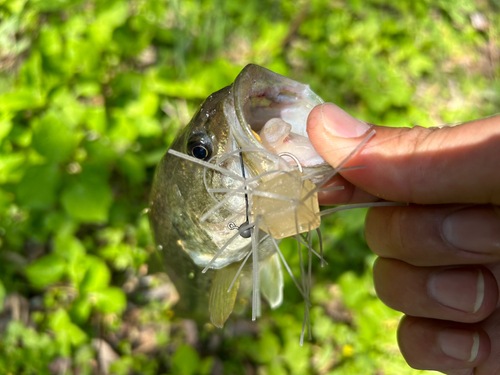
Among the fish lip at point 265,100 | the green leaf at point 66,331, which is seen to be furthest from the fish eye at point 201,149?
the green leaf at point 66,331

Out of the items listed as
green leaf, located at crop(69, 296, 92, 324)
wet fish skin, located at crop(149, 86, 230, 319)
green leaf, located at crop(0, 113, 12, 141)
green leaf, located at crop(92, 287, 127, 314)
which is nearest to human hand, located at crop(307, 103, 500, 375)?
wet fish skin, located at crop(149, 86, 230, 319)

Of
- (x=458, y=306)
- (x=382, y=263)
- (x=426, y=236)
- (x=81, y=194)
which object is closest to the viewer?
(x=426, y=236)

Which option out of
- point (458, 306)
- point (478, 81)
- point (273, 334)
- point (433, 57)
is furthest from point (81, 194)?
point (478, 81)

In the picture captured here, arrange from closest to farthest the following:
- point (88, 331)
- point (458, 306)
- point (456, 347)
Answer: point (458, 306) < point (456, 347) < point (88, 331)

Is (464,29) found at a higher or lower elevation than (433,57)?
higher

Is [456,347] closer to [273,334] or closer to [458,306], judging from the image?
[458,306]

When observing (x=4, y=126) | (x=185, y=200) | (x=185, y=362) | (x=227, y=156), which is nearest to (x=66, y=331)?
(x=185, y=362)

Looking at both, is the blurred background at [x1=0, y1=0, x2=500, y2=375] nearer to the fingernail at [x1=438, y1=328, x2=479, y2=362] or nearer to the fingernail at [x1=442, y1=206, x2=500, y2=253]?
the fingernail at [x1=438, y1=328, x2=479, y2=362]

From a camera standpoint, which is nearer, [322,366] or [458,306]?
[458,306]
